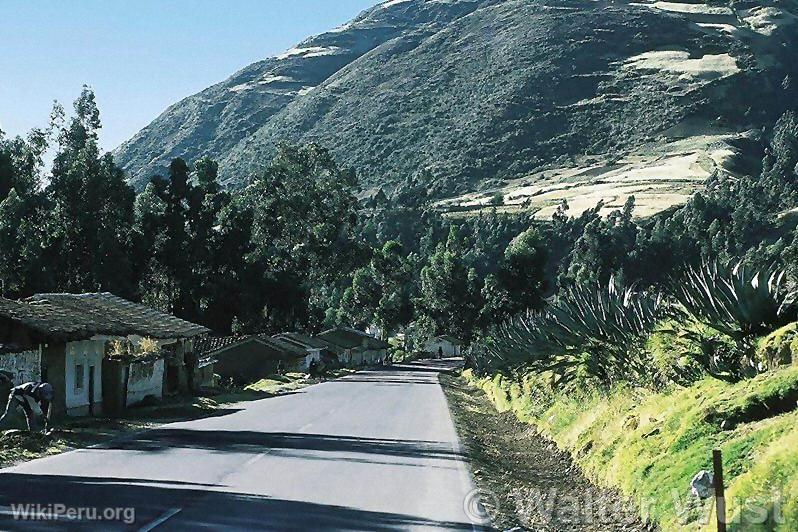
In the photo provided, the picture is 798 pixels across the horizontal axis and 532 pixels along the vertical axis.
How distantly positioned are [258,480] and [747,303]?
7.73 metres

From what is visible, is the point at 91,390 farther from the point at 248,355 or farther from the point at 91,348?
the point at 248,355

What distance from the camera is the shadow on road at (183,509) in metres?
12.3

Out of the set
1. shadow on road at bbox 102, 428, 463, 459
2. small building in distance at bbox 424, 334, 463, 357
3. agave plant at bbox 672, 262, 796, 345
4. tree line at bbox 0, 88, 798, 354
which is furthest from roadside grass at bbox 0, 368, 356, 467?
small building in distance at bbox 424, 334, 463, 357

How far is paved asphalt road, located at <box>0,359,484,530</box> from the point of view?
42.9ft

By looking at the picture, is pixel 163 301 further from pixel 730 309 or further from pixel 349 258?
pixel 730 309

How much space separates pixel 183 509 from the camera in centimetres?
1348

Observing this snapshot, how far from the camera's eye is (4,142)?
7306 cm

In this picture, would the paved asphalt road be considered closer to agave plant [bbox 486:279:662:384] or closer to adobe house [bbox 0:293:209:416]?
agave plant [bbox 486:279:662:384]

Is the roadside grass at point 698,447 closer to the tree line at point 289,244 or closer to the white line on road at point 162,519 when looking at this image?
the white line on road at point 162,519

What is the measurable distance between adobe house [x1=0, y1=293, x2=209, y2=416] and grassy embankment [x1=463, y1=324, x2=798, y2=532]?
15.4 m

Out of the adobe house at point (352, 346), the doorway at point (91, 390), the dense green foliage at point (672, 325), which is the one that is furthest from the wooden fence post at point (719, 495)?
the adobe house at point (352, 346)

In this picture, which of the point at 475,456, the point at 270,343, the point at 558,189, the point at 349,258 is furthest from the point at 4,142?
the point at 558,189

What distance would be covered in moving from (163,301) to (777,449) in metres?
74.5

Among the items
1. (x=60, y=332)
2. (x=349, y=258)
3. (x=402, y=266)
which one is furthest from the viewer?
(x=402, y=266)
